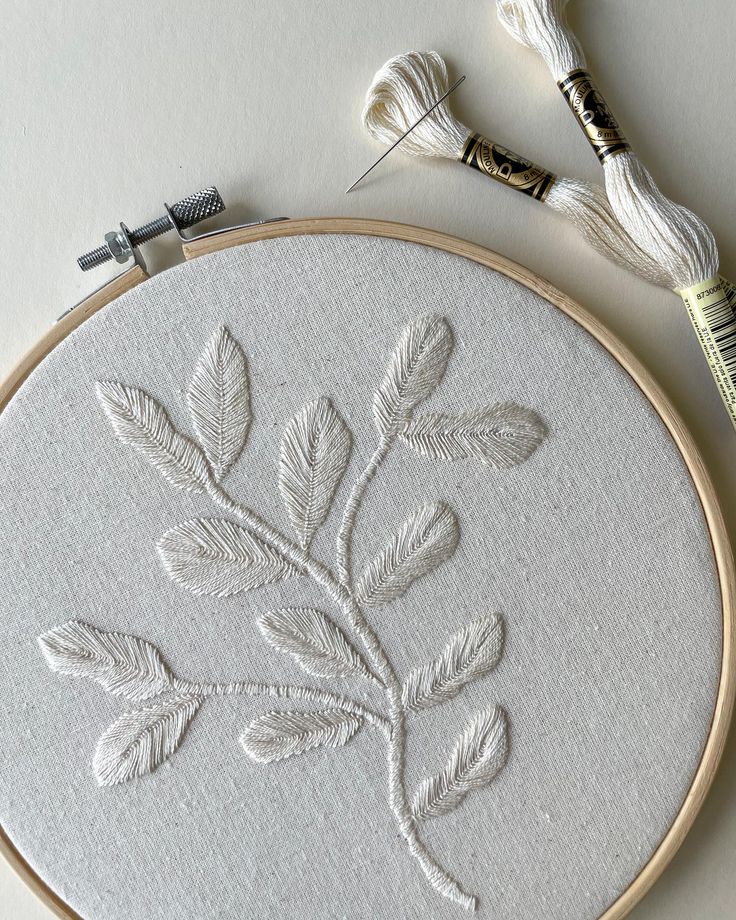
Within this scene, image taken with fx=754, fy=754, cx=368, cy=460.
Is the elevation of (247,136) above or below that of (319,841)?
above

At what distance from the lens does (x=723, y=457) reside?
2.60 ft

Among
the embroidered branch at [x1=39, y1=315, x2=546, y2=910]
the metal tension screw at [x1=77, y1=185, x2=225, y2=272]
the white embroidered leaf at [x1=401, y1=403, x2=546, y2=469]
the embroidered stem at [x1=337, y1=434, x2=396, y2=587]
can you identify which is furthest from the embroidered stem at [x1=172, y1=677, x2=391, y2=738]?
the metal tension screw at [x1=77, y1=185, x2=225, y2=272]

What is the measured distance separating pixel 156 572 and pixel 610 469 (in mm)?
438

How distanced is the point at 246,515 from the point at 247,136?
40 cm

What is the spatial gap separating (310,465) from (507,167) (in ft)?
1.18

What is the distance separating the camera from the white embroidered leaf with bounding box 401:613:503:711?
705 millimetres

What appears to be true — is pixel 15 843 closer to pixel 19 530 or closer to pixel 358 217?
pixel 19 530

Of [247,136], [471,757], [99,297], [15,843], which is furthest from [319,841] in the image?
[247,136]

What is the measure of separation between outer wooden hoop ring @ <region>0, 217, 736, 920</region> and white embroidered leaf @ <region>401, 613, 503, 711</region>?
0.22 m

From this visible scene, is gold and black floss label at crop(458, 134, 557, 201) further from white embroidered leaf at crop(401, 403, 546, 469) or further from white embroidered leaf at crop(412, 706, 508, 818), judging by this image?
white embroidered leaf at crop(412, 706, 508, 818)

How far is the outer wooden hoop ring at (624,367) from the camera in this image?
718mm

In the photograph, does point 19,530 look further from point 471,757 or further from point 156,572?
point 471,757

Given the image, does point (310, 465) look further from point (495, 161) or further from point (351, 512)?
point (495, 161)

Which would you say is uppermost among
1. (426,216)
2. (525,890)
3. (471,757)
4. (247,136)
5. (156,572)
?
(247,136)
